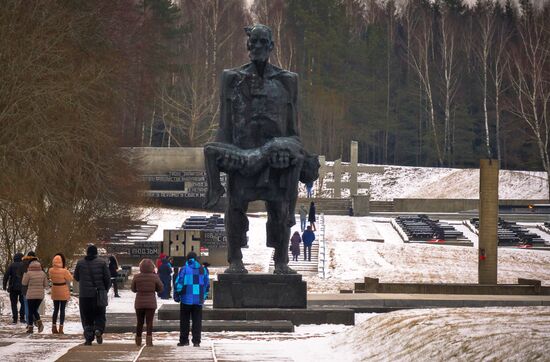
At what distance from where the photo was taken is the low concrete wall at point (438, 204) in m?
77.9

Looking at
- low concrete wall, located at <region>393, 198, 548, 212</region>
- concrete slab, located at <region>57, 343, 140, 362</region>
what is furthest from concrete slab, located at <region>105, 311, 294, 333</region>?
low concrete wall, located at <region>393, 198, 548, 212</region>

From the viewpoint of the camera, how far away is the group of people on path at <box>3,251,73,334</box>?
20203 mm

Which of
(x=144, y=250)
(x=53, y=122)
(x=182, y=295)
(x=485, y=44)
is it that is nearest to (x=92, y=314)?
(x=182, y=295)

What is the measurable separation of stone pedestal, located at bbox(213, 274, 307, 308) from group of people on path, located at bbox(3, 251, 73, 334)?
2.43 m

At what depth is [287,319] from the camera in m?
20.8

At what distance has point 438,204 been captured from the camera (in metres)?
79.3

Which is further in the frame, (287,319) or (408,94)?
(408,94)

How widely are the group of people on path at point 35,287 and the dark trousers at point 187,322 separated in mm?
3066

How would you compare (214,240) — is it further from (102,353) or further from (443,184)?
(443,184)

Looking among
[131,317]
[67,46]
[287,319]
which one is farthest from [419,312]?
[67,46]

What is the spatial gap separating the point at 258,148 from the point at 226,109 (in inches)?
34.2

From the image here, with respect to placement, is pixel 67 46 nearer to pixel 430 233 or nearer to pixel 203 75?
pixel 430 233

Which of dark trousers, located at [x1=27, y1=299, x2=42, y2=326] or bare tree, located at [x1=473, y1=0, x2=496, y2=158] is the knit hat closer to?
dark trousers, located at [x1=27, y1=299, x2=42, y2=326]

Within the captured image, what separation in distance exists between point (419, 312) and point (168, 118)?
2838 inches
